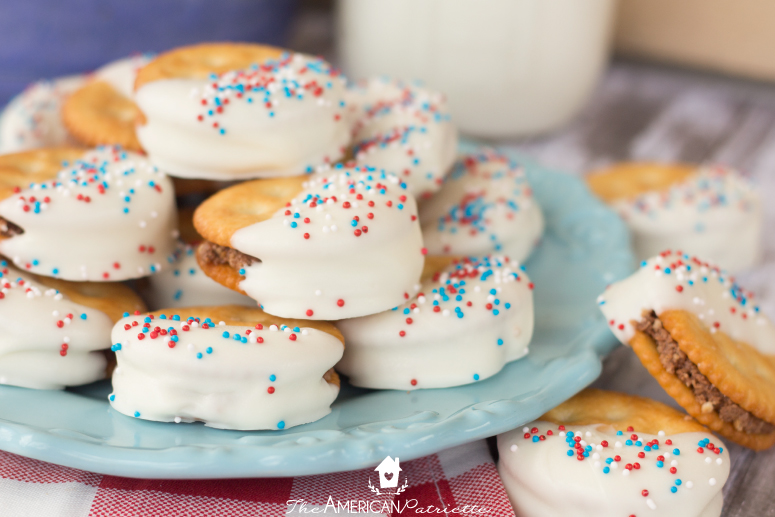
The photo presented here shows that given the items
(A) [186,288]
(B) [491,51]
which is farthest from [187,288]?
(B) [491,51]

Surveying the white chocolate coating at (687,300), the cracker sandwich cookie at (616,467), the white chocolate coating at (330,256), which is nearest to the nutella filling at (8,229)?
the white chocolate coating at (330,256)

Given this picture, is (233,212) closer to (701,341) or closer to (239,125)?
(239,125)

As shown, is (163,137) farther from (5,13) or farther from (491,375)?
(5,13)

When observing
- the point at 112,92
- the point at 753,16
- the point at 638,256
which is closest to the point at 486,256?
the point at 638,256

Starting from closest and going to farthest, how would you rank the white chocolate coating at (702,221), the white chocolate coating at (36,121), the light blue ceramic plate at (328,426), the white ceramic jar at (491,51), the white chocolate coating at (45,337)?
the light blue ceramic plate at (328,426) < the white chocolate coating at (45,337) < the white chocolate coating at (36,121) < the white chocolate coating at (702,221) < the white ceramic jar at (491,51)

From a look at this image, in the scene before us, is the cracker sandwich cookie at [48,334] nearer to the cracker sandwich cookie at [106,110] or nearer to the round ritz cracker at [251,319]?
the round ritz cracker at [251,319]

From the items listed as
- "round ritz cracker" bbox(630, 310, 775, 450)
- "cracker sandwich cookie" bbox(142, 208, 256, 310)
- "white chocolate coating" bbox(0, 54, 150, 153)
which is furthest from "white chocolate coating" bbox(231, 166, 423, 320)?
"white chocolate coating" bbox(0, 54, 150, 153)

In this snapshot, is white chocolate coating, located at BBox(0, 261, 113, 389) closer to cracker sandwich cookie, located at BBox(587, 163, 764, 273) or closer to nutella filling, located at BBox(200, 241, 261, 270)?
nutella filling, located at BBox(200, 241, 261, 270)
